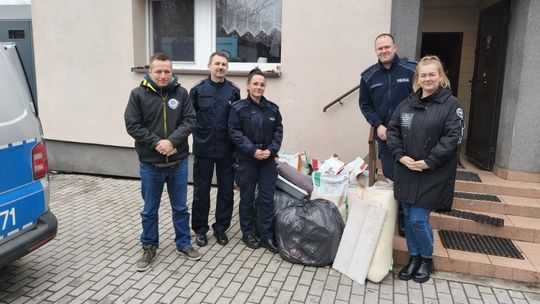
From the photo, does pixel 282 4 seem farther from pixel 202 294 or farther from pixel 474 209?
pixel 202 294

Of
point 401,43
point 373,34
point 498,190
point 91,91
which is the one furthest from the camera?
point 91,91

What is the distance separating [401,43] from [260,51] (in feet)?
6.75

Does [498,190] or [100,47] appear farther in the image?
[100,47]

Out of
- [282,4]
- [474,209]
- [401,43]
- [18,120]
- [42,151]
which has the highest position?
[282,4]

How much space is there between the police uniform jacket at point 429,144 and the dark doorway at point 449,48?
4.86m

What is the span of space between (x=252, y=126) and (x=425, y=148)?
1.48m

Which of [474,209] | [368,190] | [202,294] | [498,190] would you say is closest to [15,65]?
[202,294]

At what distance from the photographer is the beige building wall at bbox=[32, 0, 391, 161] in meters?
5.55

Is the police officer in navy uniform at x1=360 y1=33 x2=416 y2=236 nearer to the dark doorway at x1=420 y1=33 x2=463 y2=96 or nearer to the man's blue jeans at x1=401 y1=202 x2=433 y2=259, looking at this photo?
the man's blue jeans at x1=401 y1=202 x2=433 y2=259

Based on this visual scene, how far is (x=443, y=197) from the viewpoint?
338 centimetres

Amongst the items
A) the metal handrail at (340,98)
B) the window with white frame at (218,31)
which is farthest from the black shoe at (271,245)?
the window with white frame at (218,31)

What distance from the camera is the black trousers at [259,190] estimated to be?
4066 mm

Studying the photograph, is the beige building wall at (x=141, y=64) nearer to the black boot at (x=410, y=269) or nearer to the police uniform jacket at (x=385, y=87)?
the police uniform jacket at (x=385, y=87)

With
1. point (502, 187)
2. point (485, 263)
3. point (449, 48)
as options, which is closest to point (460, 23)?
point (449, 48)
